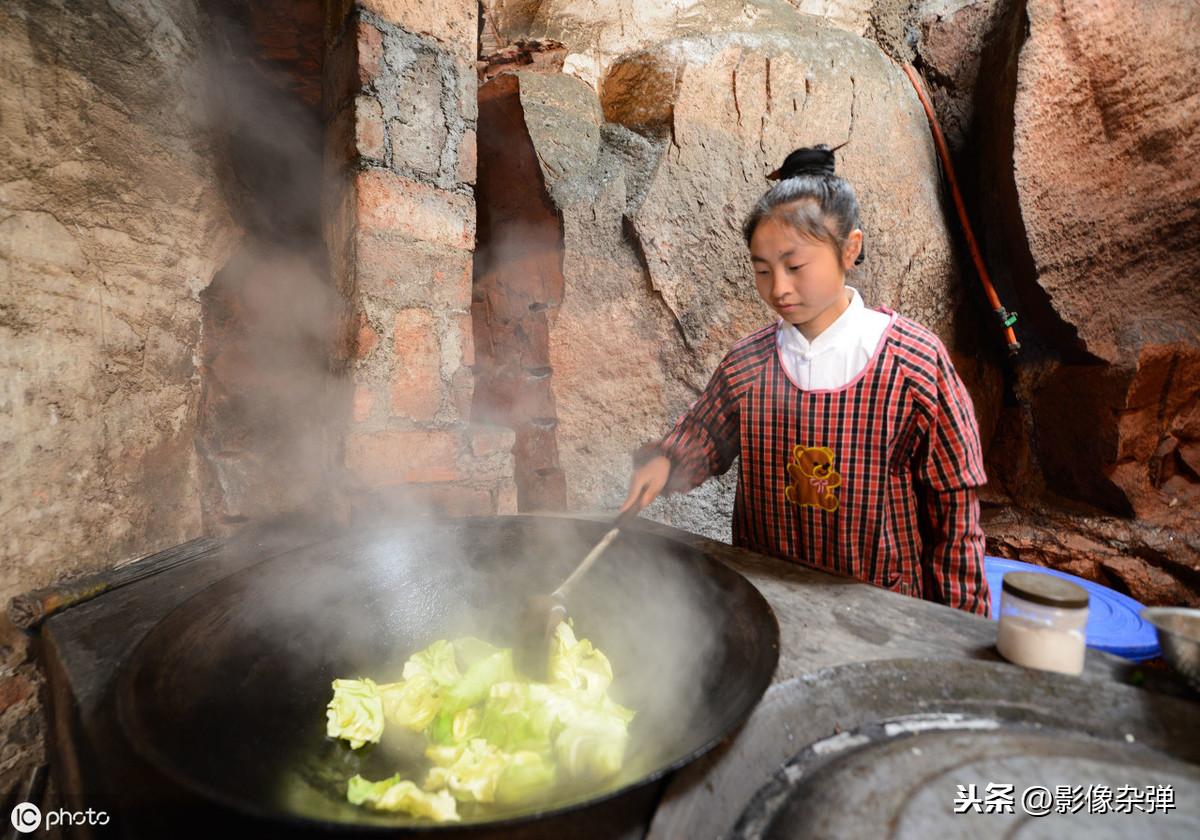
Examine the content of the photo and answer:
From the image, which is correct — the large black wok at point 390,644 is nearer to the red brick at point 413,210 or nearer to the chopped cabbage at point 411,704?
the chopped cabbage at point 411,704

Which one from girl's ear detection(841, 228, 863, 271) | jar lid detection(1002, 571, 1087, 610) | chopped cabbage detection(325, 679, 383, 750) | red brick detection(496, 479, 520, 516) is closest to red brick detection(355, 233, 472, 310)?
red brick detection(496, 479, 520, 516)

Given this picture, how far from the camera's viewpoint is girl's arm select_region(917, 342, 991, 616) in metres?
1.67

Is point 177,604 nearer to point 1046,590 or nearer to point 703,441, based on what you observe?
point 703,441

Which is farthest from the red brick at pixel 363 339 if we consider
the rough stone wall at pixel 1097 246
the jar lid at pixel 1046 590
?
the rough stone wall at pixel 1097 246

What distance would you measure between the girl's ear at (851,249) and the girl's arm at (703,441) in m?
0.53

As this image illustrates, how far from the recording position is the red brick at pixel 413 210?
5.49 feet

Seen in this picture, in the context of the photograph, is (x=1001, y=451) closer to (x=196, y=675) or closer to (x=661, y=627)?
(x=661, y=627)

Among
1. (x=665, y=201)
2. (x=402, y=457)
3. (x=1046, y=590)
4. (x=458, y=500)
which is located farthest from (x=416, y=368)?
(x=1046, y=590)

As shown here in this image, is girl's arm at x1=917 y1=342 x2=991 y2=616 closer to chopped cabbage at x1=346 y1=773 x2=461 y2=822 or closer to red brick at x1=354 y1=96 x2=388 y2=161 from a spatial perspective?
chopped cabbage at x1=346 y1=773 x2=461 y2=822

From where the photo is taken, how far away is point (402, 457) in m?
1.74

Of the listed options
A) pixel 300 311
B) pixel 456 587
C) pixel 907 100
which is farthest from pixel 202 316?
pixel 907 100

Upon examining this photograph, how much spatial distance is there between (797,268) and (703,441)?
0.70m

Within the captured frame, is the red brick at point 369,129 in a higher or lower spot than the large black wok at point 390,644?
higher

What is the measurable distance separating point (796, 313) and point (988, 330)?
2006mm
